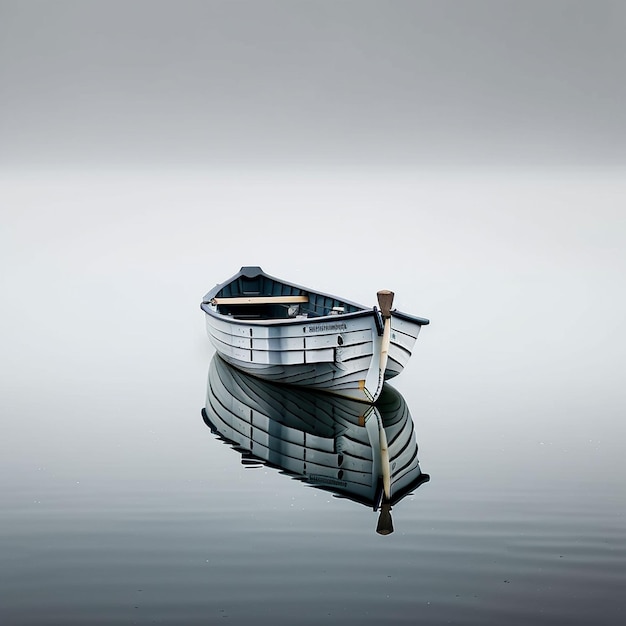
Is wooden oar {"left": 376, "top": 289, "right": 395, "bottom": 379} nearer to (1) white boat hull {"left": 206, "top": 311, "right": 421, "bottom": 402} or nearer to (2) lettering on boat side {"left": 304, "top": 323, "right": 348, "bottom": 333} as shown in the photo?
(1) white boat hull {"left": 206, "top": 311, "right": 421, "bottom": 402}

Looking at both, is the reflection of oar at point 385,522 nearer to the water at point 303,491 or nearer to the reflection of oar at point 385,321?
the water at point 303,491

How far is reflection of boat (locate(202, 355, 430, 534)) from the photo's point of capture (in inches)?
548

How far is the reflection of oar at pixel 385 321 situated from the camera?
1808cm

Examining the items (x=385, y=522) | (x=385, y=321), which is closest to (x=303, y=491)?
(x=385, y=522)

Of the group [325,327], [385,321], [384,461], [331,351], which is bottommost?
[384,461]

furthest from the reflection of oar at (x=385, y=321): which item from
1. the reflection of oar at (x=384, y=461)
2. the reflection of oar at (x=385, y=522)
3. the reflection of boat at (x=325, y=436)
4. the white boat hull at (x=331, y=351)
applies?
the reflection of oar at (x=385, y=522)

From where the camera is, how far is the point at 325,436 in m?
16.7

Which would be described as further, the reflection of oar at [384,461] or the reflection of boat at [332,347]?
the reflection of boat at [332,347]

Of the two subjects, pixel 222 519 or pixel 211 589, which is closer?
pixel 211 589

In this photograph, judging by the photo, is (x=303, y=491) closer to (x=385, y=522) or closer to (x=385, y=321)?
(x=385, y=522)
